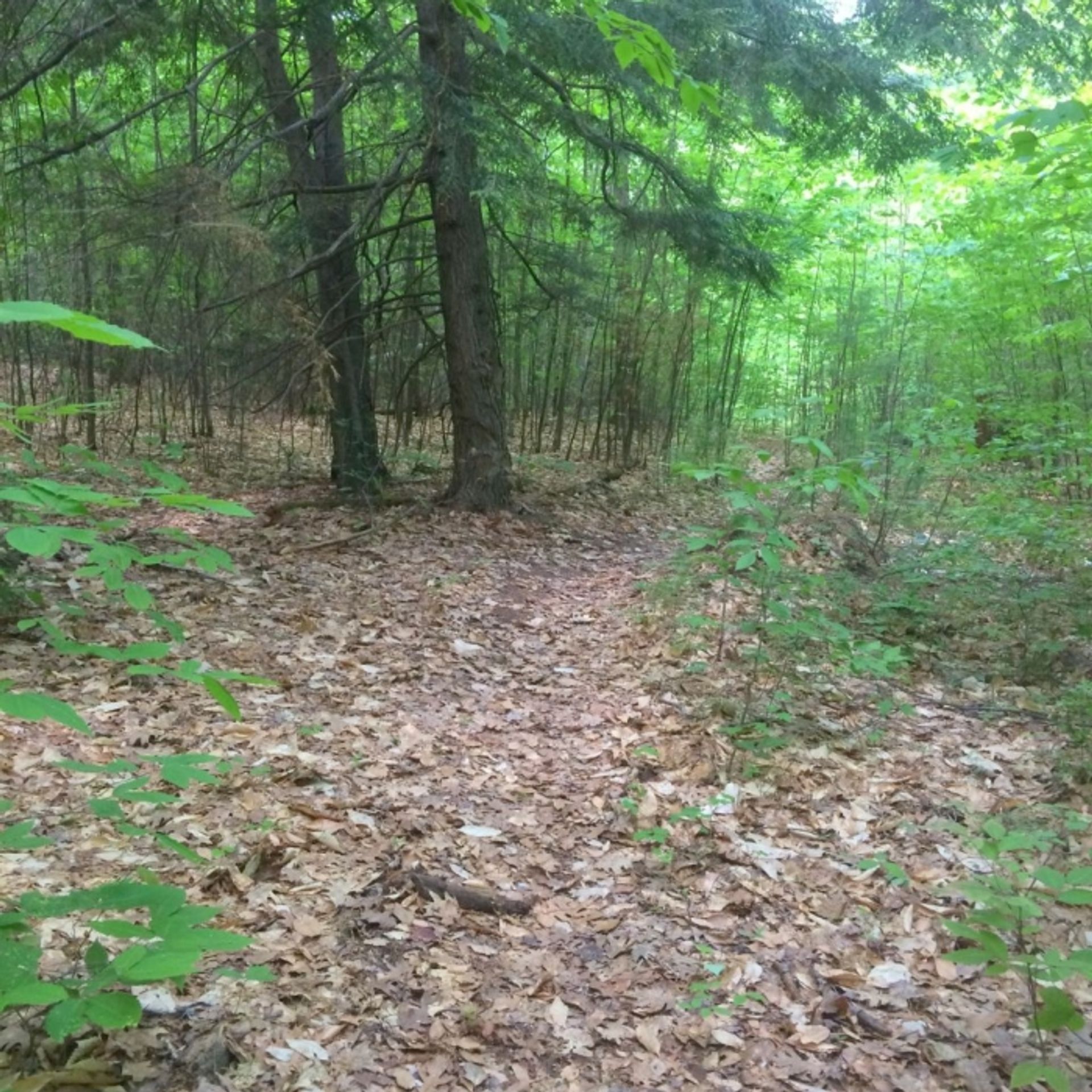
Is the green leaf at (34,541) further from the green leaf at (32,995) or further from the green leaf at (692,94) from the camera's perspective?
the green leaf at (692,94)

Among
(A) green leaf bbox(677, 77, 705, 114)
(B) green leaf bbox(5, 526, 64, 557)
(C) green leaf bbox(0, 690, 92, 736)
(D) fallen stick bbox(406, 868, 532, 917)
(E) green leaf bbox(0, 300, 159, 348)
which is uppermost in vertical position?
(A) green leaf bbox(677, 77, 705, 114)

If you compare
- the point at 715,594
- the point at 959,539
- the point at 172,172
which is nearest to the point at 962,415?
the point at 959,539

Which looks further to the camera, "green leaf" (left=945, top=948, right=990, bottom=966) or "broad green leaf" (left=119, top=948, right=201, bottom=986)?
"green leaf" (left=945, top=948, right=990, bottom=966)

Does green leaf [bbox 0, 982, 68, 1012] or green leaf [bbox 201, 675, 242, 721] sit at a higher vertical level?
green leaf [bbox 201, 675, 242, 721]

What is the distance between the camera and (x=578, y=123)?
6637 millimetres

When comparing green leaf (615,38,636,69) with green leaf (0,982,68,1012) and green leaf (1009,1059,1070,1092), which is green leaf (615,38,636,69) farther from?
green leaf (1009,1059,1070,1092)

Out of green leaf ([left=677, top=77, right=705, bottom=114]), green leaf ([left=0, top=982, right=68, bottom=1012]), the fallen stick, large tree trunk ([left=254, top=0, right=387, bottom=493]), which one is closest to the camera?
green leaf ([left=0, top=982, right=68, bottom=1012])

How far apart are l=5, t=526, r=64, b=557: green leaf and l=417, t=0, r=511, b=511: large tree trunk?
208 inches

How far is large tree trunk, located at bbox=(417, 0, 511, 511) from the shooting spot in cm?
624

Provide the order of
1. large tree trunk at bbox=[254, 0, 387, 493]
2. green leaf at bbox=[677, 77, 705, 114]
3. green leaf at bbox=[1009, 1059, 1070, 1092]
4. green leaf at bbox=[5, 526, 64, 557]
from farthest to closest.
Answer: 1. large tree trunk at bbox=[254, 0, 387, 493]
2. green leaf at bbox=[677, 77, 705, 114]
3. green leaf at bbox=[1009, 1059, 1070, 1092]
4. green leaf at bbox=[5, 526, 64, 557]

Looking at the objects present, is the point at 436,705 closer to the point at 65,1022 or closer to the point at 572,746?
the point at 572,746

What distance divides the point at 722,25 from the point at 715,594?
13.7ft

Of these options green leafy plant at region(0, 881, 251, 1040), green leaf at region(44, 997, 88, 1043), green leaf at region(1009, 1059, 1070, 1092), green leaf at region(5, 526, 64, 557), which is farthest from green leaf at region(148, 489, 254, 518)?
green leaf at region(1009, 1059, 1070, 1092)

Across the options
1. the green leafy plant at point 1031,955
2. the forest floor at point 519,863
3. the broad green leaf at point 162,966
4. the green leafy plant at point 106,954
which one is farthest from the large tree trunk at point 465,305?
the broad green leaf at point 162,966
